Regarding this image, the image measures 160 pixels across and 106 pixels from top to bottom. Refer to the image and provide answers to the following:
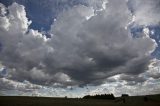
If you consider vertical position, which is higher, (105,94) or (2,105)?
(105,94)

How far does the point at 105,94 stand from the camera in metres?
186

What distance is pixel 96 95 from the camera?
189000 mm

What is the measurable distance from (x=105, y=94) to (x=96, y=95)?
7637 millimetres

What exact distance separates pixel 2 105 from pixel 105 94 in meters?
140

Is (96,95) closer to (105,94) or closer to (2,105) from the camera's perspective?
(105,94)

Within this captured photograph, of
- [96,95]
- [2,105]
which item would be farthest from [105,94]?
[2,105]

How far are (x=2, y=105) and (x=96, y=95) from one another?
142 m

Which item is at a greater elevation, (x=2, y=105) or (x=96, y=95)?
(x=96, y=95)

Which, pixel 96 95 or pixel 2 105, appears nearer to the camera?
pixel 2 105

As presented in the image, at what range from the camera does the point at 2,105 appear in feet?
171

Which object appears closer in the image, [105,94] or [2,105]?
[2,105]
